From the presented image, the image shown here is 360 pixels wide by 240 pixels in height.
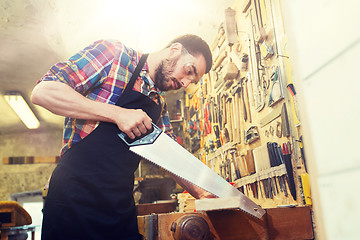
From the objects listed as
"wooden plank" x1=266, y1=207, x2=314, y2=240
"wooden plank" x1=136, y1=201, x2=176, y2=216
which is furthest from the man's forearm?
"wooden plank" x1=136, y1=201, x2=176, y2=216

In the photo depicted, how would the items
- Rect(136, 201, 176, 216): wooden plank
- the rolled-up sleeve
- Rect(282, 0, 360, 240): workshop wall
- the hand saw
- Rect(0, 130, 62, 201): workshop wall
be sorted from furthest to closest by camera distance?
Rect(0, 130, 62, 201): workshop wall, Rect(136, 201, 176, 216): wooden plank, the hand saw, the rolled-up sleeve, Rect(282, 0, 360, 240): workshop wall

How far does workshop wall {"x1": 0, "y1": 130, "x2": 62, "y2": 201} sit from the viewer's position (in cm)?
809

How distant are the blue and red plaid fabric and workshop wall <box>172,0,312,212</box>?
40.7 inches

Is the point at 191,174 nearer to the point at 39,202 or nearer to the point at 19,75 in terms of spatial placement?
the point at 19,75

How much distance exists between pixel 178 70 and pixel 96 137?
29.2 inches

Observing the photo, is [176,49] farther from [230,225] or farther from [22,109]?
[22,109]

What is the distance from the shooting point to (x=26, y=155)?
328 inches

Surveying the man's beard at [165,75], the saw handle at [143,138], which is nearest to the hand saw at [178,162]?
the saw handle at [143,138]

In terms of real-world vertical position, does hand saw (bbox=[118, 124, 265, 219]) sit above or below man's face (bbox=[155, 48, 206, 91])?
below

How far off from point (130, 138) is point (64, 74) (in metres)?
0.46

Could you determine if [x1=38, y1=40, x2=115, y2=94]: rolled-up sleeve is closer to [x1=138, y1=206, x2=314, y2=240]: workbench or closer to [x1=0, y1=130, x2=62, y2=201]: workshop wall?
[x1=138, y1=206, x2=314, y2=240]: workbench

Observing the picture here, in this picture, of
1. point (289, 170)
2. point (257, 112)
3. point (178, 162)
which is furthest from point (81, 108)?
point (257, 112)

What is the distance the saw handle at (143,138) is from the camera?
1.55 meters

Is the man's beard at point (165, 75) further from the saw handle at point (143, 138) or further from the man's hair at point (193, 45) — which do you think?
the saw handle at point (143, 138)
